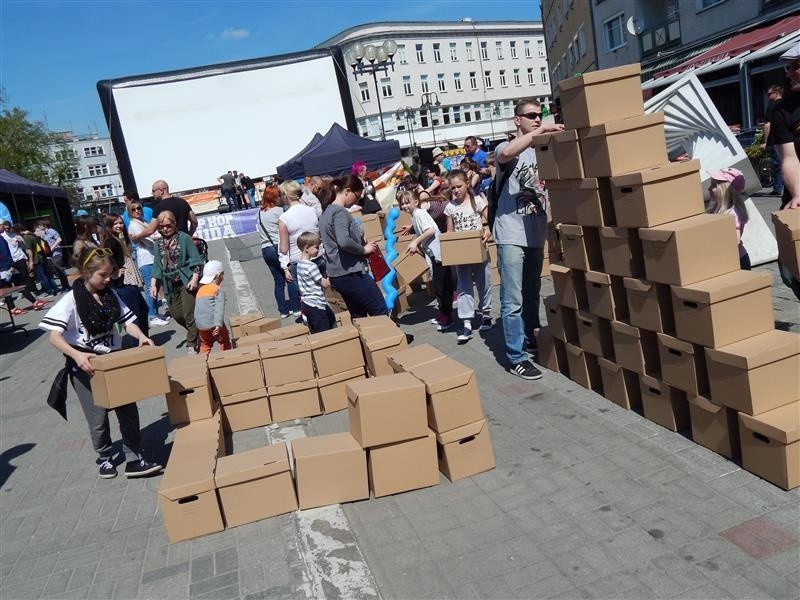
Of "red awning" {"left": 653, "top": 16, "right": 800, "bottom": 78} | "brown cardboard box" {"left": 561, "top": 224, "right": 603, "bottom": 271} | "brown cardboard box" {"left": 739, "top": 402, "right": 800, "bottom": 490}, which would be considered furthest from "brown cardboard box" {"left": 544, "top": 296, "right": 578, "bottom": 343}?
"red awning" {"left": 653, "top": 16, "right": 800, "bottom": 78}

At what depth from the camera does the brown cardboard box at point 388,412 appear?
13.5 ft

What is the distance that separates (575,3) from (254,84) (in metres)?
19.3

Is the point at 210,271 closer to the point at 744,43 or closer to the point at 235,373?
the point at 235,373

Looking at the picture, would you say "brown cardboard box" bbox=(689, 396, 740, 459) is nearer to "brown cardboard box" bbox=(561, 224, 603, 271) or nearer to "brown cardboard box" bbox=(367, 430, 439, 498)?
"brown cardboard box" bbox=(561, 224, 603, 271)

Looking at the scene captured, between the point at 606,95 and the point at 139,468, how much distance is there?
14.0 ft

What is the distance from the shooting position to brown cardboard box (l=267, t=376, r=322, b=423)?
5.80 meters

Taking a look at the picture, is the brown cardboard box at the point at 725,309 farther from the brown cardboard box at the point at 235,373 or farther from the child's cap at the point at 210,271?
the child's cap at the point at 210,271

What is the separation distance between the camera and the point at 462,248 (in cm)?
699

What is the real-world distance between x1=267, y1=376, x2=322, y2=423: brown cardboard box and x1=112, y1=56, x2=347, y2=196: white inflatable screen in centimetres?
2342

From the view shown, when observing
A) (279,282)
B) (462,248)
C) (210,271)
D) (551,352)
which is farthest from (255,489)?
(279,282)

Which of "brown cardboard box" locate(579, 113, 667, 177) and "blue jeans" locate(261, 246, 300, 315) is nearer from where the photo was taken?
"brown cardboard box" locate(579, 113, 667, 177)

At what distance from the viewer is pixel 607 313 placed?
15.7ft

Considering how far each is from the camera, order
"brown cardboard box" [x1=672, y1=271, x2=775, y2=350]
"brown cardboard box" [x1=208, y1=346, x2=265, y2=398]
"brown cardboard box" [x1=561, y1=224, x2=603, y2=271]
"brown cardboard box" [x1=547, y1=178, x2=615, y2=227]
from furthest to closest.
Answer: "brown cardboard box" [x1=208, y1=346, x2=265, y2=398] → "brown cardboard box" [x1=561, y1=224, x2=603, y2=271] → "brown cardboard box" [x1=547, y1=178, x2=615, y2=227] → "brown cardboard box" [x1=672, y1=271, x2=775, y2=350]

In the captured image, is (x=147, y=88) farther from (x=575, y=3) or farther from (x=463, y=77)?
(x=463, y=77)
